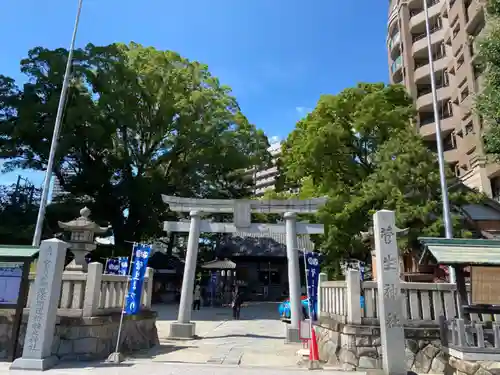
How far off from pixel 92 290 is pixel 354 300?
20.2ft

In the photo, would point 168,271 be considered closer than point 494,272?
No

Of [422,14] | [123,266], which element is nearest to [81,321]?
[123,266]

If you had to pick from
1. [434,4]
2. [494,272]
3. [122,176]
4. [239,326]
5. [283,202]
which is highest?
[434,4]

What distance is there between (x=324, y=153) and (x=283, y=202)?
8.00 metres

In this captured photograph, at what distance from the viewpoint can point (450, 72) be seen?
114 feet

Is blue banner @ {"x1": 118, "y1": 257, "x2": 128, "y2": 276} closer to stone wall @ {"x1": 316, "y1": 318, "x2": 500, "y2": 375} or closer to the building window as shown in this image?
stone wall @ {"x1": 316, "y1": 318, "x2": 500, "y2": 375}

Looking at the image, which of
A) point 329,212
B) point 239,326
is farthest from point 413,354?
point 329,212

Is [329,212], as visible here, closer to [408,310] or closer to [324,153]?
[324,153]

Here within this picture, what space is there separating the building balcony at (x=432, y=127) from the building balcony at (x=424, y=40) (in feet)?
24.6

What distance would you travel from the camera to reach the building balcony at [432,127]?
3478 centimetres

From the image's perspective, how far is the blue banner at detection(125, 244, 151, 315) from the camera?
402 inches

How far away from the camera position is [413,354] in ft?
28.0

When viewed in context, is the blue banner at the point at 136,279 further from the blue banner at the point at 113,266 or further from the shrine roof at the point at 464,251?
the blue banner at the point at 113,266

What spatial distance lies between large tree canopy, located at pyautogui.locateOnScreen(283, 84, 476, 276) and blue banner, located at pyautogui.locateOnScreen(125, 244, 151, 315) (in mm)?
10707
